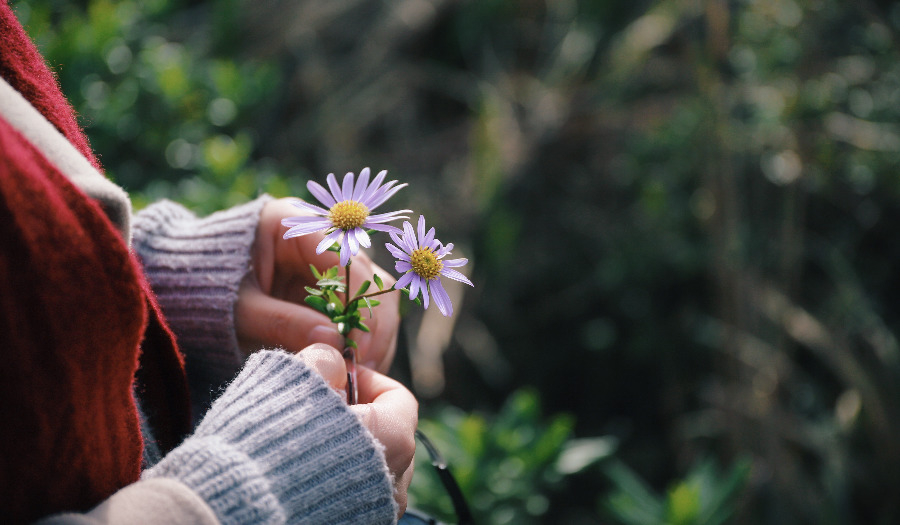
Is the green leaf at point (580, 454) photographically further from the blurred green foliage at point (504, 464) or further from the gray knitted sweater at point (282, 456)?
the gray knitted sweater at point (282, 456)

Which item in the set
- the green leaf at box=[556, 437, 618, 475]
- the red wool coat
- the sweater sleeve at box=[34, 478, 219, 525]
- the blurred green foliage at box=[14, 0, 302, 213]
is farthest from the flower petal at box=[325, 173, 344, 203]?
the green leaf at box=[556, 437, 618, 475]

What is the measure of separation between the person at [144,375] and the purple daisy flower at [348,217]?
144mm

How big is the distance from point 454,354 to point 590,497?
686 mm

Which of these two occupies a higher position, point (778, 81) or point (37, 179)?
point (778, 81)

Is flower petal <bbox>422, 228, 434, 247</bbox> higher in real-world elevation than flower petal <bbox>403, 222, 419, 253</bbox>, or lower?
lower

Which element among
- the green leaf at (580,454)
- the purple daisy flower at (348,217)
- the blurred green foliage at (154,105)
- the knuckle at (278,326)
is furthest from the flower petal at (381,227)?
the green leaf at (580,454)

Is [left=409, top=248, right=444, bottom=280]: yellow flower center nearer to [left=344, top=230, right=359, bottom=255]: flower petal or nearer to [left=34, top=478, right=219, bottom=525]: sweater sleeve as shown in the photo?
[left=344, top=230, right=359, bottom=255]: flower petal

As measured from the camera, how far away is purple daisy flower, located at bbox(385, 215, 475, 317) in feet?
2.10

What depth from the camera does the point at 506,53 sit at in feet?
9.86

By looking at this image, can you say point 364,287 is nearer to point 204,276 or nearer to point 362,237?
point 362,237

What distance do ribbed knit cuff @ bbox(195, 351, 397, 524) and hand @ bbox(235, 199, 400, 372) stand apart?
132 mm

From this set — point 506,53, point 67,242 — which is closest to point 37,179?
point 67,242

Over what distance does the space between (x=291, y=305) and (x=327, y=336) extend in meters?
0.09

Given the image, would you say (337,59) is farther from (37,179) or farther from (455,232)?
(37,179)
